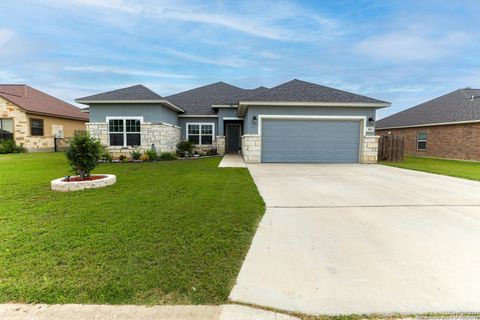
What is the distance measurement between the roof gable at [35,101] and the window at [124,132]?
978cm

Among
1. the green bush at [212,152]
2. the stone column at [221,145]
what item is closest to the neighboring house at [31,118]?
the green bush at [212,152]

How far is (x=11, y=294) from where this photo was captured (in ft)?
7.96

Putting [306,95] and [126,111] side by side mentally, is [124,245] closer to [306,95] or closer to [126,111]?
[306,95]

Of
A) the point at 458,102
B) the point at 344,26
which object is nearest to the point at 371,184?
the point at 344,26

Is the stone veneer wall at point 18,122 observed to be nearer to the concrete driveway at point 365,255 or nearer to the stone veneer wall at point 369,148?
the concrete driveway at point 365,255

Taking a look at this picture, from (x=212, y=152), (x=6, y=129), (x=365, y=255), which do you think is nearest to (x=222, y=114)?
(x=212, y=152)

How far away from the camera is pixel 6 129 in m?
20.0

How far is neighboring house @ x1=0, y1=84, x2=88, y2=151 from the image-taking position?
1972 cm

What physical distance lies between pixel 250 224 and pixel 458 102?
77.7 ft

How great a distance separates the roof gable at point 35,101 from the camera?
787 inches

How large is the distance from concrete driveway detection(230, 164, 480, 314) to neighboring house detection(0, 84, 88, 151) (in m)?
22.5

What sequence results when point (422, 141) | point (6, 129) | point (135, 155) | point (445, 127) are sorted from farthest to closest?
point (422, 141) → point (6, 129) → point (445, 127) → point (135, 155)

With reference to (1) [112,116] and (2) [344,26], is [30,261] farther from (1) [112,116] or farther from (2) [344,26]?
(2) [344,26]

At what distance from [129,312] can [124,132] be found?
14.9 metres
